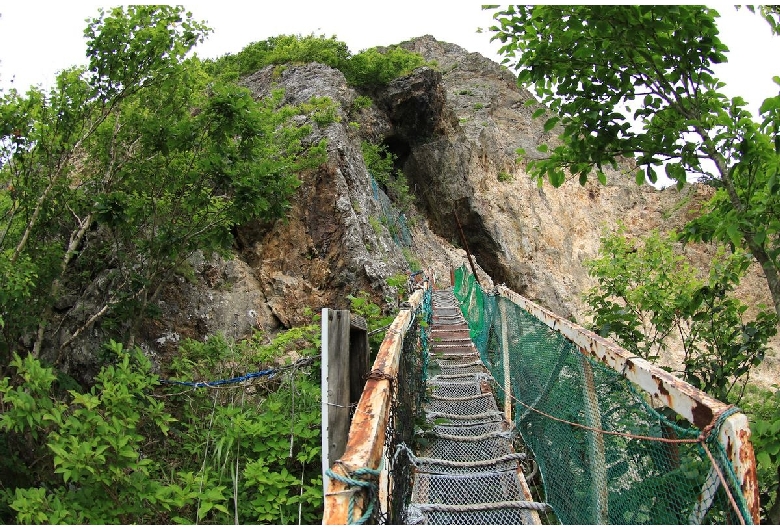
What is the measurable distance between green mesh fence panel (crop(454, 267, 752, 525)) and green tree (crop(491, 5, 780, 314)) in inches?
42.3

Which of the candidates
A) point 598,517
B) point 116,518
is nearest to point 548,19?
point 598,517

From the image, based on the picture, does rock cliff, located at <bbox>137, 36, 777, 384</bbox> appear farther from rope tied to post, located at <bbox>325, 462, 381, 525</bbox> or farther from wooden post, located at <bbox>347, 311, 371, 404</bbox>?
rope tied to post, located at <bbox>325, 462, 381, 525</bbox>

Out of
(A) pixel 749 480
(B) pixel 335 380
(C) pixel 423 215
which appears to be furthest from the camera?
(C) pixel 423 215

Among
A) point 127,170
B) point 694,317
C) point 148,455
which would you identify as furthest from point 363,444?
point 127,170

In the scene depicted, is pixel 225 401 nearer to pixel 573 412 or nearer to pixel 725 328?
pixel 573 412

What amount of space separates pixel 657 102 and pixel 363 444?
2643 millimetres

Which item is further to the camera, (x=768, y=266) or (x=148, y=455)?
(x=148, y=455)

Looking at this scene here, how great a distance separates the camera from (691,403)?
5.59 ft

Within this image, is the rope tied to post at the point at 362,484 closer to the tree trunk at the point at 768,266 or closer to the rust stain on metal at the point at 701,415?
the rust stain on metal at the point at 701,415

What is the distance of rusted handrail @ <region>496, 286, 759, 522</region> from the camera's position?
1.46 meters

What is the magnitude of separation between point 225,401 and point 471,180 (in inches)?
814

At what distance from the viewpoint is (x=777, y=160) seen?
2340 millimetres

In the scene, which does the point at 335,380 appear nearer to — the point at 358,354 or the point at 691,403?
the point at 358,354

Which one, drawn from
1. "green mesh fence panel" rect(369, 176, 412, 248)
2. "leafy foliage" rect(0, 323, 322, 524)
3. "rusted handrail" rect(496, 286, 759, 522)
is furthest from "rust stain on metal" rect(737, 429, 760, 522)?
"green mesh fence panel" rect(369, 176, 412, 248)
